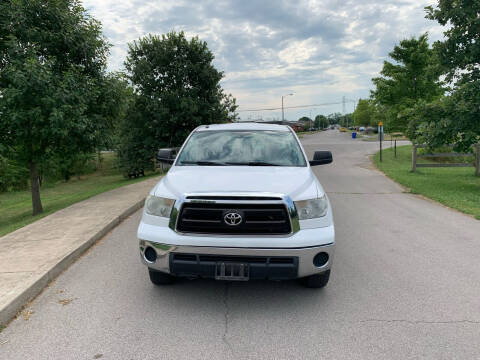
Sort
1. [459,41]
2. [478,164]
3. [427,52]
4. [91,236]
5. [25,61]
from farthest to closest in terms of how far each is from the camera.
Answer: [427,52]
[478,164]
[459,41]
[25,61]
[91,236]

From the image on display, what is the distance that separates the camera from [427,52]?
77.4 ft

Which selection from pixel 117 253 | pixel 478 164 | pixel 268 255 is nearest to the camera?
pixel 268 255

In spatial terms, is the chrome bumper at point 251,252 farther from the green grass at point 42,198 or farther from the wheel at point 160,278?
the green grass at point 42,198

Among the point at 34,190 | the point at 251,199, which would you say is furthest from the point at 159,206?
the point at 34,190

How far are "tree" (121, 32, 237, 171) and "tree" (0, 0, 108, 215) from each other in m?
9.94

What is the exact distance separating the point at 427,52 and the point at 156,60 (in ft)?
57.2

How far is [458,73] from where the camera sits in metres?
11.4

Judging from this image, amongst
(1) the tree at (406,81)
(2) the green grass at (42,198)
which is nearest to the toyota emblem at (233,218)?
(2) the green grass at (42,198)

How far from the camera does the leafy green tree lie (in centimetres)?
1046

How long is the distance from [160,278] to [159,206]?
35.5 inches

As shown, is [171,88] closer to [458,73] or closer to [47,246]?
[458,73]

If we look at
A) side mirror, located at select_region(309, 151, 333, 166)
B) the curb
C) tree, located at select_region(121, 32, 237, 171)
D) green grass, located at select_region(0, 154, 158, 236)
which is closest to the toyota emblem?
the curb

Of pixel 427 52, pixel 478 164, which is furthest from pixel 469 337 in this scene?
pixel 427 52

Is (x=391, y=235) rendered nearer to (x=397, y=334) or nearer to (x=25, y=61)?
(x=397, y=334)
